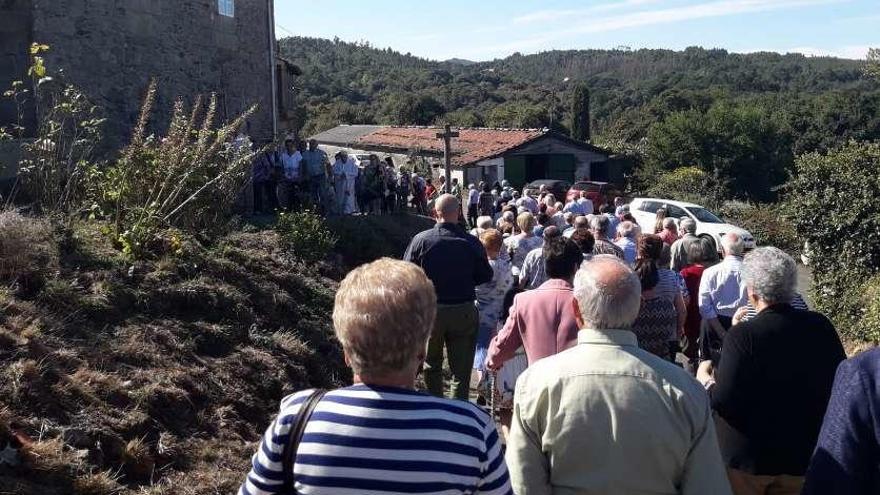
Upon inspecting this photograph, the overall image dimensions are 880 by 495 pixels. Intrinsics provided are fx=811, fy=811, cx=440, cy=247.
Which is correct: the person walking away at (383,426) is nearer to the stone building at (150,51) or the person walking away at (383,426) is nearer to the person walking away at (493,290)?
the person walking away at (493,290)

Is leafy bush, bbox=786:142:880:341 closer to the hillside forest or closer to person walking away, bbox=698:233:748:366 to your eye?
the hillside forest

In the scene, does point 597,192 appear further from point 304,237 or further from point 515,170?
point 304,237

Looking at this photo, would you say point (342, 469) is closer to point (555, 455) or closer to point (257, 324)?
point (555, 455)

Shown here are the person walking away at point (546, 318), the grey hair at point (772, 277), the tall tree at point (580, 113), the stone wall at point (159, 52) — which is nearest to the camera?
the grey hair at point (772, 277)

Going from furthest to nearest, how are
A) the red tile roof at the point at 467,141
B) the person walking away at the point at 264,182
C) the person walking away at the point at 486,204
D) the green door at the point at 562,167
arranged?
the green door at the point at 562,167, the red tile roof at the point at 467,141, the person walking away at the point at 486,204, the person walking away at the point at 264,182

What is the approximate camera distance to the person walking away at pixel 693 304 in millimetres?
6641

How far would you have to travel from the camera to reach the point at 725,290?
577cm

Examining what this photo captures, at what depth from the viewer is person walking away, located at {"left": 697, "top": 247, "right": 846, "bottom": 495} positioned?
10.9 ft

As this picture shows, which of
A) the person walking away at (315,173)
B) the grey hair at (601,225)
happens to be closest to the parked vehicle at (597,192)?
the person walking away at (315,173)

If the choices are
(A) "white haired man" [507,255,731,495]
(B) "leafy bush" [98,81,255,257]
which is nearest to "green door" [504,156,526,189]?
(B) "leafy bush" [98,81,255,257]

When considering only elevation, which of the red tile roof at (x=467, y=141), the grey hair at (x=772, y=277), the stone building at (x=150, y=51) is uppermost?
the stone building at (x=150, y=51)

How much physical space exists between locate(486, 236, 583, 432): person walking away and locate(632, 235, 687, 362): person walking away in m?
0.82

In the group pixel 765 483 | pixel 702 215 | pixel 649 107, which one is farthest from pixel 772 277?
pixel 649 107

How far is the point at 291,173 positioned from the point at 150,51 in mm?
2978
